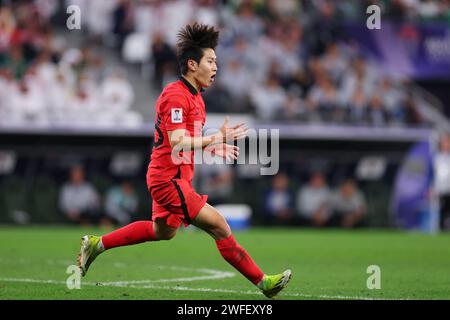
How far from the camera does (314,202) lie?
20.8 meters

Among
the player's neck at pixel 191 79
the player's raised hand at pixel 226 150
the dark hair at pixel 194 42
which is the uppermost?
the dark hair at pixel 194 42

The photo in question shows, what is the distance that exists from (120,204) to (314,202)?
421 centimetres

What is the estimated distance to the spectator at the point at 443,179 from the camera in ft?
67.7

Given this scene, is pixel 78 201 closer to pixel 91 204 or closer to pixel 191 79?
pixel 91 204

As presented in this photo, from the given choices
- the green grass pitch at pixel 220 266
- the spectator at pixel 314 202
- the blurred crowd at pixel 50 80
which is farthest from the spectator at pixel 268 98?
the green grass pitch at pixel 220 266

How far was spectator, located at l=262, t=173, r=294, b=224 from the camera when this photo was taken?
67.8ft

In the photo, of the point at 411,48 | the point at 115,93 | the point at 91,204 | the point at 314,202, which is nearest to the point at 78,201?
the point at 91,204

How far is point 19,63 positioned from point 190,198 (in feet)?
42.4

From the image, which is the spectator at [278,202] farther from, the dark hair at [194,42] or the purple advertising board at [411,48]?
the dark hair at [194,42]

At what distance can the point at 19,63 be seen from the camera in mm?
19844

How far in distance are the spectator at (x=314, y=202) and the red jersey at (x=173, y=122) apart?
12925 mm

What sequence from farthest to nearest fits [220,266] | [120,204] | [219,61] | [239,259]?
[219,61], [120,204], [220,266], [239,259]
